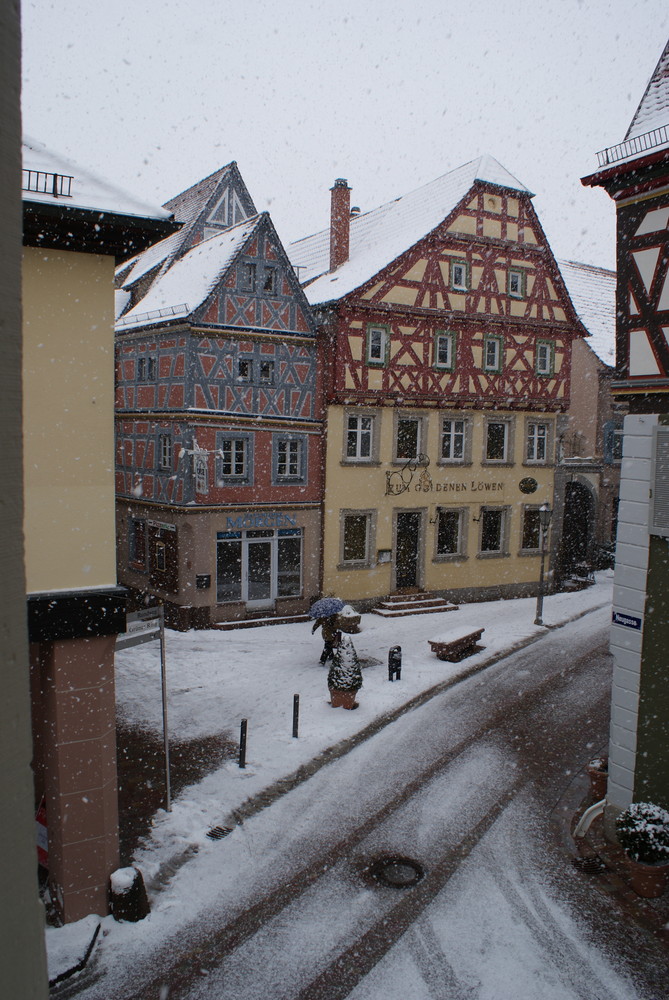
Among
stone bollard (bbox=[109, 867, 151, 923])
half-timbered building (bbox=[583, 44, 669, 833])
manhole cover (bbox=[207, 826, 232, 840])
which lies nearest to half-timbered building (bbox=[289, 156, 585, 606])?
manhole cover (bbox=[207, 826, 232, 840])

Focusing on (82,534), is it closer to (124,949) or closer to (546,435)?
(124,949)

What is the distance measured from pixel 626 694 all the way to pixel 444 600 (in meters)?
14.0

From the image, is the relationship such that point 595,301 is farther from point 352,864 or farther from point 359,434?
point 352,864

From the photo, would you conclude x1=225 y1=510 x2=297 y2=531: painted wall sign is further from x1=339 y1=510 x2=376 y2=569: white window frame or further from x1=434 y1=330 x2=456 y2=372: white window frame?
x1=434 y1=330 x2=456 y2=372: white window frame

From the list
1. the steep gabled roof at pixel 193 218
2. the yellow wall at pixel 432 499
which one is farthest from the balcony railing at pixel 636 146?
the steep gabled roof at pixel 193 218

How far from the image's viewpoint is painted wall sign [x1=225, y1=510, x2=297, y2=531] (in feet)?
65.8

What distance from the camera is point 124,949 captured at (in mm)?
7395

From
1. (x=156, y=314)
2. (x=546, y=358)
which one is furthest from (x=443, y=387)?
(x=156, y=314)

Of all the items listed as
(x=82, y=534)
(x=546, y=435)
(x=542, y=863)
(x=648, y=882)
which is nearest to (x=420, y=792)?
(x=542, y=863)

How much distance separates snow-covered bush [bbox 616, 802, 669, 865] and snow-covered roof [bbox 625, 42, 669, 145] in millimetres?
8338

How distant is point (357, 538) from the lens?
22.3 metres

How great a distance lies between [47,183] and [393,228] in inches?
766

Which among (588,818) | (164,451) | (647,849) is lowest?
(588,818)

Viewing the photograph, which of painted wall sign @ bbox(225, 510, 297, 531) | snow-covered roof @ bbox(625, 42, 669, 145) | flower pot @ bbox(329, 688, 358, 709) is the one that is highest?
snow-covered roof @ bbox(625, 42, 669, 145)
